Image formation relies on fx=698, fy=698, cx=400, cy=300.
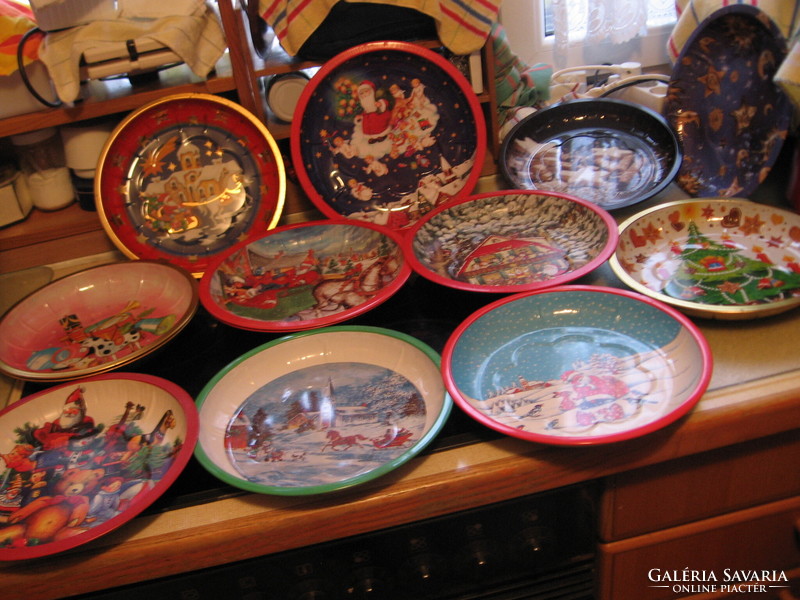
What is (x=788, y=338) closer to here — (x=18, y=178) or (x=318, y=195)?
(x=318, y=195)

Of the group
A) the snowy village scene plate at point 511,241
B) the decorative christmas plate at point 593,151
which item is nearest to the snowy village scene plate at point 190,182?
the snowy village scene plate at point 511,241

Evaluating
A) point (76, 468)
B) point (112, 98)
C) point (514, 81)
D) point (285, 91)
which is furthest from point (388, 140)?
point (76, 468)

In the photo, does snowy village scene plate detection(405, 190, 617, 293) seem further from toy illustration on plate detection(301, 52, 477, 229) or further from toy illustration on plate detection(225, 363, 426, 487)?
toy illustration on plate detection(225, 363, 426, 487)

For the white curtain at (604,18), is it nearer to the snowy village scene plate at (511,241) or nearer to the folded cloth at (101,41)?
the snowy village scene plate at (511,241)

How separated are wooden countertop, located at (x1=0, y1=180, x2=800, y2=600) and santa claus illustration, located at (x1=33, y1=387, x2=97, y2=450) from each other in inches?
6.4

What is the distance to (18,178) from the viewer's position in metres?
1.09

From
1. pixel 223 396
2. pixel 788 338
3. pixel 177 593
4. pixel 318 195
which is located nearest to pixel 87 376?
pixel 223 396

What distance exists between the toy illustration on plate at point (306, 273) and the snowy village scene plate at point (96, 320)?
0.07m

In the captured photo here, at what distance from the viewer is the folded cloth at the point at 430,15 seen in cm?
97

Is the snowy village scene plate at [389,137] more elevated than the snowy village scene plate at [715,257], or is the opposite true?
the snowy village scene plate at [389,137]

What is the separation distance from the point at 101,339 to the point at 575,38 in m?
1.01

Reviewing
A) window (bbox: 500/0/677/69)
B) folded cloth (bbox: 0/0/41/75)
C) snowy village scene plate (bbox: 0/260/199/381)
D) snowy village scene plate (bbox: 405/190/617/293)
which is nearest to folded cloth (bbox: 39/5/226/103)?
folded cloth (bbox: 0/0/41/75)

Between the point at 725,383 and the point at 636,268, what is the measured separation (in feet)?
0.75

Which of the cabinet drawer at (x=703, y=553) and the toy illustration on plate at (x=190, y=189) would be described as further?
the toy illustration on plate at (x=190, y=189)
